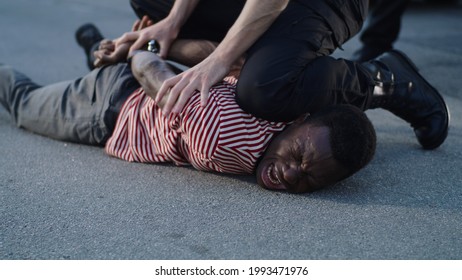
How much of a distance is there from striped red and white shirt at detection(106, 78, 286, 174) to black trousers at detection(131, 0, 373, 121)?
0.07 m

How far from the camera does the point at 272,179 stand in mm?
2604

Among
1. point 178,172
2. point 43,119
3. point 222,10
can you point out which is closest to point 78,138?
point 43,119

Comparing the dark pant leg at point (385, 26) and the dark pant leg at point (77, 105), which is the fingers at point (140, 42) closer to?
the dark pant leg at point (77, 105)

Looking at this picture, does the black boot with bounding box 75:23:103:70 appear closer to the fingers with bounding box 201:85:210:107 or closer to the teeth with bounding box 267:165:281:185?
the fingers with bounding box 201:85:210:107

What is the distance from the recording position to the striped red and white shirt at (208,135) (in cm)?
259

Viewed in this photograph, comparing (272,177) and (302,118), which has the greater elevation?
(302,118)

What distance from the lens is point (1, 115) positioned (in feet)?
12.4

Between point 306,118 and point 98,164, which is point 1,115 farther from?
point 306,118

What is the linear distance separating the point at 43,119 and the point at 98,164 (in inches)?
21.8

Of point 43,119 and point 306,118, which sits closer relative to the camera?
point 306,118

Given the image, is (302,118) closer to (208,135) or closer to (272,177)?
(272,177)

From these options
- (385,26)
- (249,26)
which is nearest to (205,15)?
(249,26)

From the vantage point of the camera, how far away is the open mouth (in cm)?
258

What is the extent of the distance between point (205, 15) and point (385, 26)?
1926 mm
